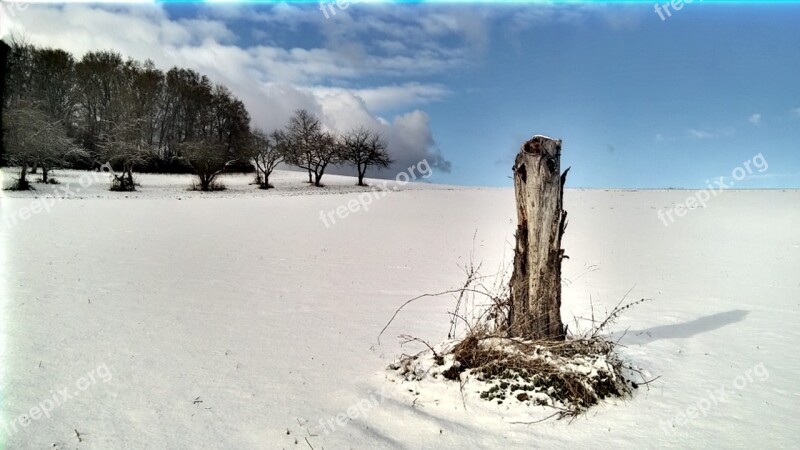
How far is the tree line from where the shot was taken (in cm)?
2869

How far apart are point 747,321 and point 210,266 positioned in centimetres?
994

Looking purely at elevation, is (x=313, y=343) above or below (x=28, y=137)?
below

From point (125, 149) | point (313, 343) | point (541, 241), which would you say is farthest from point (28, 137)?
point (541, 241)

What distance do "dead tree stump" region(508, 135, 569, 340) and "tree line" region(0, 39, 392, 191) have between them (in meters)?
29.9

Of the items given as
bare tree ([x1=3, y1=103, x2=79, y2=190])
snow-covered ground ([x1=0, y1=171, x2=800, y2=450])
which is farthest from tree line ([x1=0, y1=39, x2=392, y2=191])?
snow-covered ground ([x1=0, y1=171, x2=800, y2=450])

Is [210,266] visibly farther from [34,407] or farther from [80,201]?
[80,201]

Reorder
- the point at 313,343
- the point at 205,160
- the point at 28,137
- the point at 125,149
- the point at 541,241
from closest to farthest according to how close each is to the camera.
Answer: the point at 541,241 → the point at 313,343 → the point at 28,137 → the point at 125,149 → the point at 205,160

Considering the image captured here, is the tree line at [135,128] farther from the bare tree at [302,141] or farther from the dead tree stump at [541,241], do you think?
the dead tree stump at [541,241]

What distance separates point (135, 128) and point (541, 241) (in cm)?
3644

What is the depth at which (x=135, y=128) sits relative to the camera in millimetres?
33875

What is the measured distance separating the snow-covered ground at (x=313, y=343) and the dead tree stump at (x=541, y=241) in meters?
1.00

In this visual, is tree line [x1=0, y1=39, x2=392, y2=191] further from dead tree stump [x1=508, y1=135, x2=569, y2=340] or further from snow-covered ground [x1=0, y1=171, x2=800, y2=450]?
dead tree stump [x1=508, y1=135, x2=569, y2=340]

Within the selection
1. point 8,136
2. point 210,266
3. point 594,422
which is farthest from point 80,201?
point 594,422

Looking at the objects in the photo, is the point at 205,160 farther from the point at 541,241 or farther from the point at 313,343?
the point at 541,241
